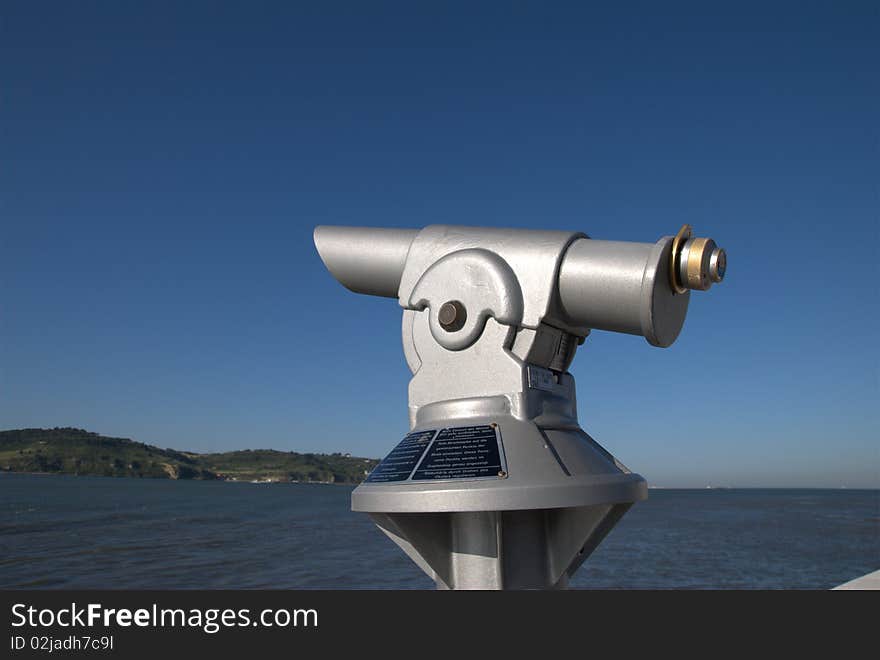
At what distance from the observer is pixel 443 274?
3367mm

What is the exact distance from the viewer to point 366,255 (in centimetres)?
382

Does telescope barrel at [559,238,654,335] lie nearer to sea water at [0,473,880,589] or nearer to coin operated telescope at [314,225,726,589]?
coin operated telescope at [314,225,726,589]

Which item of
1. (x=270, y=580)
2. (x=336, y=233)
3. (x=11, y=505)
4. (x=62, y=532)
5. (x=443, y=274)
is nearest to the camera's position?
(x=443, y=274)

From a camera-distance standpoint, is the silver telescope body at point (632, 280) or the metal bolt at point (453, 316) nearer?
the silver telescope body at point (632, 280)

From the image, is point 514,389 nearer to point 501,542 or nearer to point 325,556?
point 501,542

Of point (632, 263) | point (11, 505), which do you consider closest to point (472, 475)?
point (632, 263)

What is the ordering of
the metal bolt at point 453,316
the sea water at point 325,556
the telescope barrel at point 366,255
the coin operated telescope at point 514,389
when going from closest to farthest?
1. the coin operated telescope at point 514,389
2. the metal bolt at point 453,316
3. the telescope barrel at point 366,255
4. the sea water at point 325,556

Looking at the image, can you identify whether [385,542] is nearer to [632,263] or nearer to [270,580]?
[270,580]

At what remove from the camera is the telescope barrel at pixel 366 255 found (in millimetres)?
3732

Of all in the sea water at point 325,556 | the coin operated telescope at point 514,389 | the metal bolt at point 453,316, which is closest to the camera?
the coin operated telescope at point 514,389

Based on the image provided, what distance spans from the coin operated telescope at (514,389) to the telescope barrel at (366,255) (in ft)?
1.12

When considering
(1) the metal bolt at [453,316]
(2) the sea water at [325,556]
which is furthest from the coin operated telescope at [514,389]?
(2) the sea water at [325,556]

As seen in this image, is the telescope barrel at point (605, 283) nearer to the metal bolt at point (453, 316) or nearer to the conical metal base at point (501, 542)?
the metal bolt at point (453, 316)
